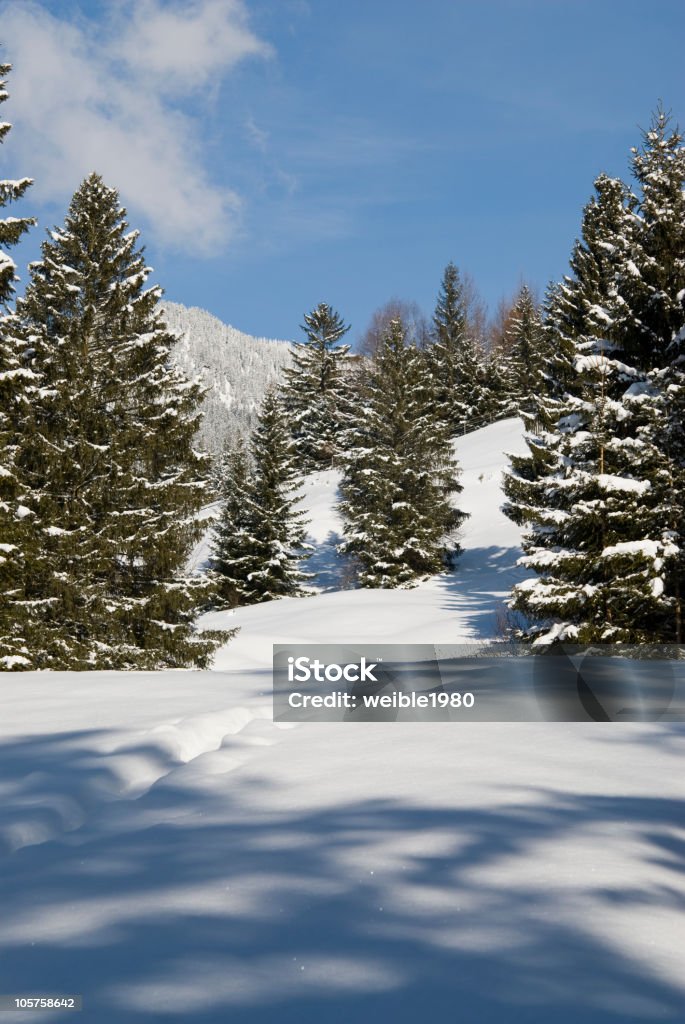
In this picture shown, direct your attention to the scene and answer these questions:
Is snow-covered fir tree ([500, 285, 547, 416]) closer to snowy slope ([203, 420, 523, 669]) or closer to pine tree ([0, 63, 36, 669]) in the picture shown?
snowy slope ([203, 420, 523, 669])

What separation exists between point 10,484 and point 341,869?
32.3 ft

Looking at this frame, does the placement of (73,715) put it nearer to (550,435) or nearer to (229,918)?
(229,918)

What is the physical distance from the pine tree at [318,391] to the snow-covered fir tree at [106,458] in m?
25.7

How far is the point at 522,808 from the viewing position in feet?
9.43

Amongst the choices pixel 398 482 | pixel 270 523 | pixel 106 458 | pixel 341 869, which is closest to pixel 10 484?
pixel 106 458

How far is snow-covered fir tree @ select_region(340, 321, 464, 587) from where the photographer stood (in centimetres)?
2573

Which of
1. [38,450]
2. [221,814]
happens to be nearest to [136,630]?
[38,450]

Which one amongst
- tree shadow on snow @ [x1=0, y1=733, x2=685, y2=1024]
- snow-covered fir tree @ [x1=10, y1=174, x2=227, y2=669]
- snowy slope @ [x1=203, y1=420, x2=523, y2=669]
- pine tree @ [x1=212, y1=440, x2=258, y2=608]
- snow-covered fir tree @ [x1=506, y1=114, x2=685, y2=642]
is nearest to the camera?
tree shadow on snow @ [x1=0, y1=733, x2=685, y2=1024]

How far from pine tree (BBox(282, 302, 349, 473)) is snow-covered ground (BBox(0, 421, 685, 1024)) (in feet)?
122

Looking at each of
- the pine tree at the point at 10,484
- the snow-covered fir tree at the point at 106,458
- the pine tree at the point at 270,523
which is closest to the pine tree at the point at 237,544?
the pine tree at the point at 270,523

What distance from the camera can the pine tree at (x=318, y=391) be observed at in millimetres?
43219

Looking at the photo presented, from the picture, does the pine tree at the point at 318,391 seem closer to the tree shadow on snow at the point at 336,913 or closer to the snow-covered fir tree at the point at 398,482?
the snow-covered fir tree at the point at 398,482

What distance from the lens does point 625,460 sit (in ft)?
43.7

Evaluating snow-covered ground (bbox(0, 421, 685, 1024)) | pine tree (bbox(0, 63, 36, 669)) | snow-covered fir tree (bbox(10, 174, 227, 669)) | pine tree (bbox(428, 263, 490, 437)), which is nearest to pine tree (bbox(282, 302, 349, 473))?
pine tree (bbox(428, 263, 490, 437))
